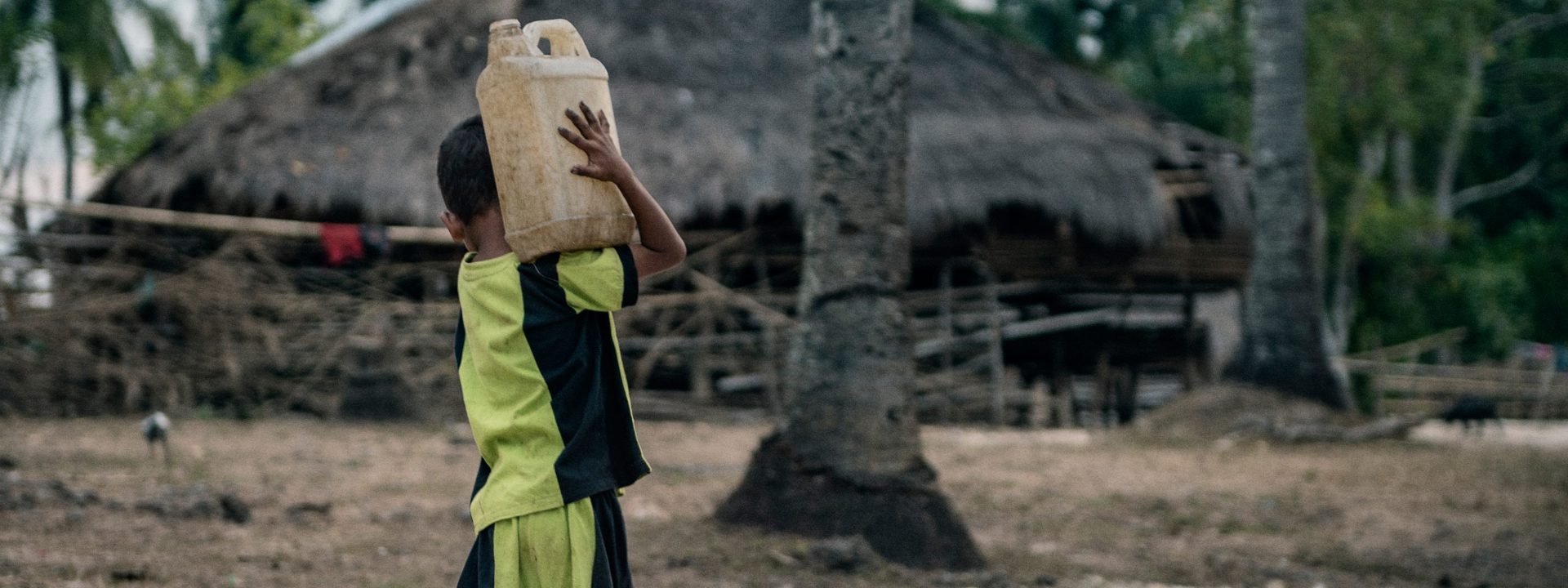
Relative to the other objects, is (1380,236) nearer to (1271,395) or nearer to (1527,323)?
(1527,323)

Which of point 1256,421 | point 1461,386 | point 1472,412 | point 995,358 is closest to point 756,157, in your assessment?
point 995,358

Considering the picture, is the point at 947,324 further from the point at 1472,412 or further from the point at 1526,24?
the point at 1526,24

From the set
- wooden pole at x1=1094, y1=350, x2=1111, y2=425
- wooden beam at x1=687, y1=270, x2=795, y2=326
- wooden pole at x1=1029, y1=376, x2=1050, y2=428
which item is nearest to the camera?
wooden beam at x1=687, y1=270, x2=795, y2=326

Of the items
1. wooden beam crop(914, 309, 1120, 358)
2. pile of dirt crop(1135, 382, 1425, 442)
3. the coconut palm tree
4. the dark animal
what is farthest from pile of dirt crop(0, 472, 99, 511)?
the coconut palm tree

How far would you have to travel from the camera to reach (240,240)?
36.0ft

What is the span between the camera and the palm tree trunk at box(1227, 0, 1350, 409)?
1038 cm

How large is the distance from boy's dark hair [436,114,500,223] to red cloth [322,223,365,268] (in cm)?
823

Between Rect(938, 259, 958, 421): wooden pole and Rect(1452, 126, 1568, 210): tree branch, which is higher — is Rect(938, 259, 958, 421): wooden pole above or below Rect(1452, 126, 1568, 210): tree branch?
below

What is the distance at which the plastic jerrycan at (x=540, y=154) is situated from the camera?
2.35 m

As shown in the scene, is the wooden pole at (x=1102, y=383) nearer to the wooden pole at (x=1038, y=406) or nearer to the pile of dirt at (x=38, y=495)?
the wooden pole at (x=1038, y=406)

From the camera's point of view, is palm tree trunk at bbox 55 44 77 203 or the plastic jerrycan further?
palm tree trunk at bbox 55 44 77 203

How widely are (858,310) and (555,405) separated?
2760 mm

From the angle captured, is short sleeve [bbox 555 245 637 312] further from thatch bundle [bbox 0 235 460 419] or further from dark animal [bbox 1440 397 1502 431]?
dark animal [bbox 1440 397 1502 431]

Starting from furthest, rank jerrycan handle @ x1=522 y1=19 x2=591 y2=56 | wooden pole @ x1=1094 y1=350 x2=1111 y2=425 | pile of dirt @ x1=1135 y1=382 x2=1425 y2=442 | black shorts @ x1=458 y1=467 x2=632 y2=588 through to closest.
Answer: wooden pole @ x1=1094 y1=350 x2=1111 y2=425
pile of dirt @ x1=1135 y1=382 x2=1425 y2=442
jerrycan handle @ x1=522 y1=19 x2=591 y2=56
black shorts @ x1=458 y1=467 x2=632 y2=588
